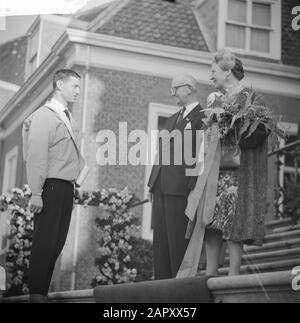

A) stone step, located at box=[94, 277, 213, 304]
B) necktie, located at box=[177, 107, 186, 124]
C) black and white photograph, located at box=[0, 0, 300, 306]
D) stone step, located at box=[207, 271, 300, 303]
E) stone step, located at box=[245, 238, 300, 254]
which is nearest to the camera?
stone step, located at box=[207, 271, 300, 303]

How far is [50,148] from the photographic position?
3377mm

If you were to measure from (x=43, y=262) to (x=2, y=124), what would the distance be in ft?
3.11

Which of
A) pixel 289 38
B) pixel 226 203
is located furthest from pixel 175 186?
pixel 289 38

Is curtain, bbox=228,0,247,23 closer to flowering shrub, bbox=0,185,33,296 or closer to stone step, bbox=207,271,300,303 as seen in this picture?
flowering shrub, bbox=0,185,33,296

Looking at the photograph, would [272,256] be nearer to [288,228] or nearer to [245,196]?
[288,228]

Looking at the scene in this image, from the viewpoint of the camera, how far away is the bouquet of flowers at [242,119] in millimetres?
2982

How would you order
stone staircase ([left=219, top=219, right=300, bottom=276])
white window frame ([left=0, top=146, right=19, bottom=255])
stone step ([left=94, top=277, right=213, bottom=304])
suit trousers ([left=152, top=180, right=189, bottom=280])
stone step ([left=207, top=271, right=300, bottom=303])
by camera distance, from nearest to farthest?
stone step ([left=207, top=271, right=300, bottom=303]) < stone step ([left=94, top=277, right=213, bottom=304]) < stone staircase ([left=219, top=219, right=300, bottom=276]) < suit trousers ([left=152, top=180, right=189, bottom=280]) < white window frame ([left=0, top=146, right=19, bottom=255])

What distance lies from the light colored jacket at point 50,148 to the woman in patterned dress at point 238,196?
0.76 m

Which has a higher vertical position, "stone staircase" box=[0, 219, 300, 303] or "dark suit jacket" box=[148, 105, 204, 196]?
"dark suit jacket" box=[148, 105, 204, 196]

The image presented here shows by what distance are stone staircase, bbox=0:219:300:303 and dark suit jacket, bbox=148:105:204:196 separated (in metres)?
0.46

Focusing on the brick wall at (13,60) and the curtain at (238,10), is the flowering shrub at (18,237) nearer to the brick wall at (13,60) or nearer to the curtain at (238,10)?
the brick wall at (13,60)

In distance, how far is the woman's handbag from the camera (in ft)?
9.87

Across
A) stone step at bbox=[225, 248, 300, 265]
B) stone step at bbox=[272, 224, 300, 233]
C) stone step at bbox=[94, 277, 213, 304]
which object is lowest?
stone step at bbox=[94, 277, 213, 304]

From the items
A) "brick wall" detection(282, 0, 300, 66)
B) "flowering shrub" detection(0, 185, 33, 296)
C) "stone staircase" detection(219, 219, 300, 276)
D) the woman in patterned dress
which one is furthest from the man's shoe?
"brick wall" detection(282, 0, 300, 66)
